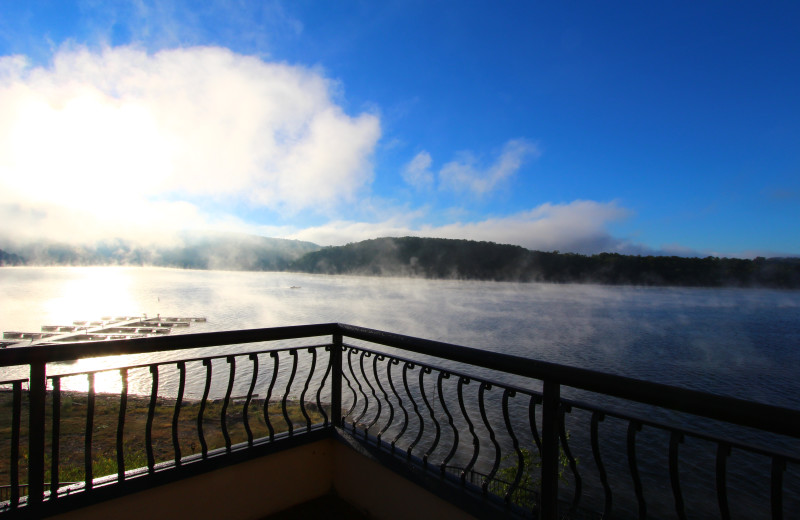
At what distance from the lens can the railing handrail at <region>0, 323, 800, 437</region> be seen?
3.68 feet

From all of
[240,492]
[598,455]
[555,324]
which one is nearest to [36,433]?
[240,492]

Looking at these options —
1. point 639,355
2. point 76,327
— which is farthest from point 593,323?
point 76,327

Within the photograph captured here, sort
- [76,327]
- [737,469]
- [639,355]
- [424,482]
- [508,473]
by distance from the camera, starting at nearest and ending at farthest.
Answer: [424,482] < [508,473] < [737,469] < [639,355] < [76,327]

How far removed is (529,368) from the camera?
5.55ft

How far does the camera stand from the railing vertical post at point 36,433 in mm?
1816

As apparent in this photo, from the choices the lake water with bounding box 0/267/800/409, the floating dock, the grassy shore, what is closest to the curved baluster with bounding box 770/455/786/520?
the grassy shore

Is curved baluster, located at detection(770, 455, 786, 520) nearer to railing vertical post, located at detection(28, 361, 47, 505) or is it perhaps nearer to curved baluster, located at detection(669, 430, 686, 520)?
curved baluster, located at detection(669, 430, 686, 520)

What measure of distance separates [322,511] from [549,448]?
1.69 m

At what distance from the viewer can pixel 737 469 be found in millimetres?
18312

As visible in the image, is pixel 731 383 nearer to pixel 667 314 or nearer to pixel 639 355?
pixel 639 355

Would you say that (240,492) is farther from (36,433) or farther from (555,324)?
(555,324)

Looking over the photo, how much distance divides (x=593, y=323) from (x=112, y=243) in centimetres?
13628

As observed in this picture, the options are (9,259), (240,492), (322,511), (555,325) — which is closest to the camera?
(240,492)

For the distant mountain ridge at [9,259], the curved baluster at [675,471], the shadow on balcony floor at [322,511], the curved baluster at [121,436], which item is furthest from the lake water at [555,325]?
the distant mountain ridge at [9,259]
